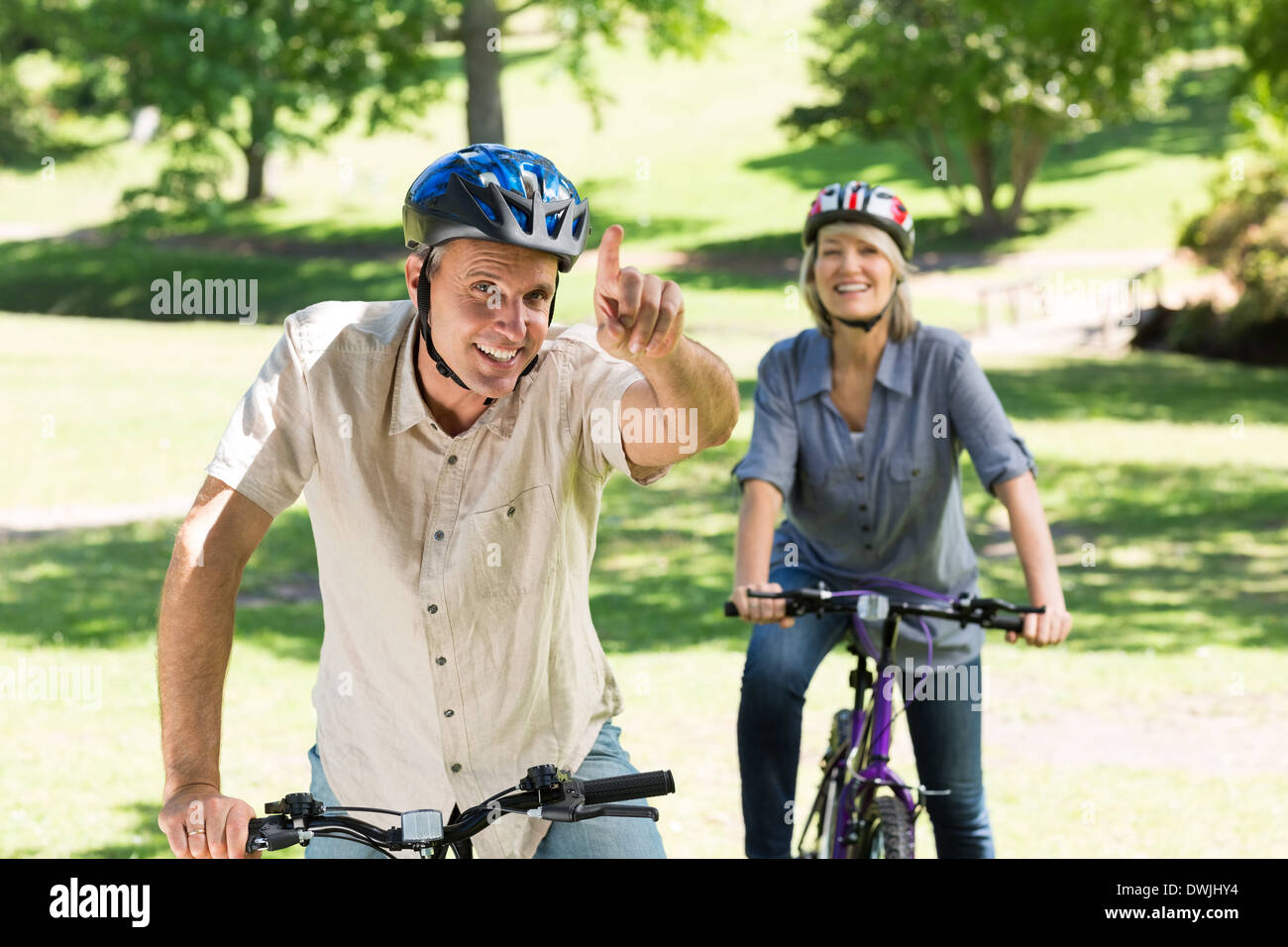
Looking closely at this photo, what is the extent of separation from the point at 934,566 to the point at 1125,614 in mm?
6881

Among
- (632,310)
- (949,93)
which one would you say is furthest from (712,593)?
(949,93)

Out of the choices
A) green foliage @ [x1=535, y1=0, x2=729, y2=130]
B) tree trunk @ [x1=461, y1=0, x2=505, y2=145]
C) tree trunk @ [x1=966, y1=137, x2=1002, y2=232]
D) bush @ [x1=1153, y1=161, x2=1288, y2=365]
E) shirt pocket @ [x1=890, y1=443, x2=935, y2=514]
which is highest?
tree trunk @ [x1=966, y1=137, x2=1002, y2=232]

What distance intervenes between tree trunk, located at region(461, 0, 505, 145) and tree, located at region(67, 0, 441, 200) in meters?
0.65

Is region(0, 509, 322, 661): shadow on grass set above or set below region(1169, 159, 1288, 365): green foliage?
below

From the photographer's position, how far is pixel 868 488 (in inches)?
197

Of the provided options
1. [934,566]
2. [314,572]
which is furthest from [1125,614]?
[934,566]

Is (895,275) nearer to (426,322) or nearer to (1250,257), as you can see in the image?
(426,322)

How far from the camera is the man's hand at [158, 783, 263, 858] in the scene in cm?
271

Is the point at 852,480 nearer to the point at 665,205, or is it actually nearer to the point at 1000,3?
the point at 1000,3

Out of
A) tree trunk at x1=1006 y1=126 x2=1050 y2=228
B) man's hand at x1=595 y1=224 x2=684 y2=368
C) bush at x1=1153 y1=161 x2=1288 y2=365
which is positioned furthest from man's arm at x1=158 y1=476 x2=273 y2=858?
tree trunk at x1=1006 y1=126 x2=1050 y2=228

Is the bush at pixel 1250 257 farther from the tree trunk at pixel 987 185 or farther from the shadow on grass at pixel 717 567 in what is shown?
the tree trunk at pixel 987 185

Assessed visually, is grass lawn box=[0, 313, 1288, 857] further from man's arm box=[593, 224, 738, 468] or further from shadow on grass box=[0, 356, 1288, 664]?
man's arm box=[593, 224, 738, 468]

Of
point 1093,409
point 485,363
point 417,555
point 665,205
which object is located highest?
point 665,205
